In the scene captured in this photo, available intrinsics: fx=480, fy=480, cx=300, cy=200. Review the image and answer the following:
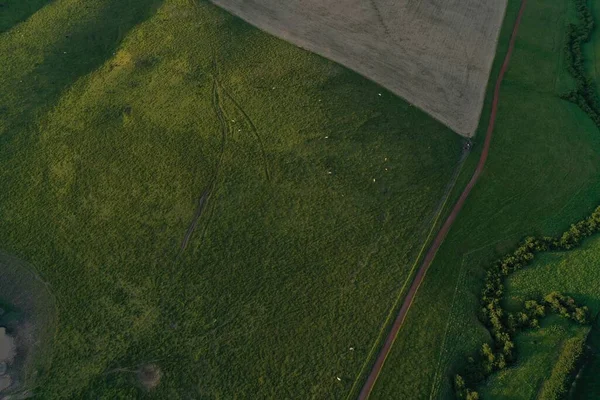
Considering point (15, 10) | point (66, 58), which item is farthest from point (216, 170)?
point (15, 10)

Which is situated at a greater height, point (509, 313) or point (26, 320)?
point (509, 313)

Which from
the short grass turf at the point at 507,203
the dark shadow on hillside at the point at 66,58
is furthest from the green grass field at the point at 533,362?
the dark shadow on hillside at the point at 66,58

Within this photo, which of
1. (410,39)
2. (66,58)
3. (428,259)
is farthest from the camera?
(410,39)

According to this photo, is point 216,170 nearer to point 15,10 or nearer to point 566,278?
point 566,278

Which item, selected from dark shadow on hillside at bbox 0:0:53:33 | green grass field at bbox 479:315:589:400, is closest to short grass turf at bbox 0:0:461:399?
dark shadow on hillside at bbox 0:0:53:33

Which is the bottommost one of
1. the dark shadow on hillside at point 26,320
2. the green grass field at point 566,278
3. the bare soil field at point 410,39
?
the dark shadow on hillside at point 26,320

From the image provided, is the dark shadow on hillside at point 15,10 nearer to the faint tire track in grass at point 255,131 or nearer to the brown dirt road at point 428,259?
the faint tire track in grass at point 255,131

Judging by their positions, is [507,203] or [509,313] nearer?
[509,313]

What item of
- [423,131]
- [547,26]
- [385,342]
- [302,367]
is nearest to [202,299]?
[302,367]
